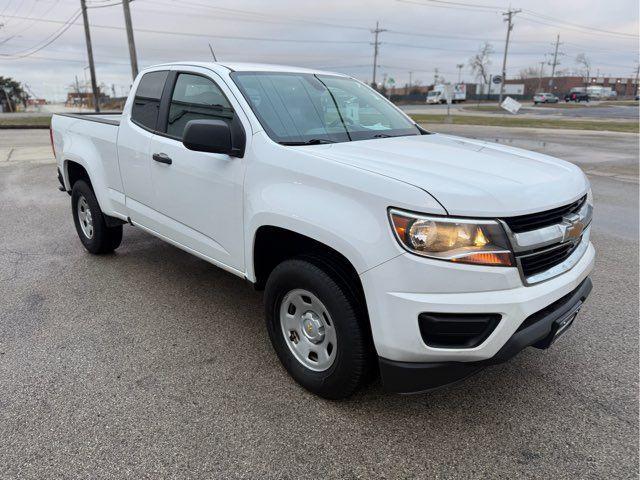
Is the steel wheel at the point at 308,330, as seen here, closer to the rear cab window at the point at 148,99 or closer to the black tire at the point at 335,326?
the black tire at the point at 335,326

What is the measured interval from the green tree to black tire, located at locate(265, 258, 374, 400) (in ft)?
259

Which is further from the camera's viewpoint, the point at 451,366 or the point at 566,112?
the point at 566,112

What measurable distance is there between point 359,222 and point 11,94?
90.8m

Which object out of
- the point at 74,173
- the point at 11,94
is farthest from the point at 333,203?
the point at 11,94

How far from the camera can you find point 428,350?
2.29 meters

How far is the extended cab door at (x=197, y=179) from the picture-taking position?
3182 millimetres

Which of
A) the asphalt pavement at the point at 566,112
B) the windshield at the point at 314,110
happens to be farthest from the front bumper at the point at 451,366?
the asphalt pavement at the point at 566,112

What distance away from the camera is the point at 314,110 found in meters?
3.41

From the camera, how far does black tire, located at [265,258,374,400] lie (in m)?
2.51

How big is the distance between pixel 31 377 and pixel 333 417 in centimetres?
189

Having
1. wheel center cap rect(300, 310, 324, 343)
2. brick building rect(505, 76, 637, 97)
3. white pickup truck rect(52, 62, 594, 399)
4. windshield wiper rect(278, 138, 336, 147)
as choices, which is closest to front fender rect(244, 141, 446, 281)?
white pickup truck rect(52, 62, 594, 399)

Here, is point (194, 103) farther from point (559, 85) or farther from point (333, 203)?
point (559, 85)

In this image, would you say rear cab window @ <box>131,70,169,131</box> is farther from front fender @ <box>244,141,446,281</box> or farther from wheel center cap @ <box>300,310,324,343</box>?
wheel center cap @ <box>300,310,324,343</box>

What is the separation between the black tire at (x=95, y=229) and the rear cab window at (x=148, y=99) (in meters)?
1.17
